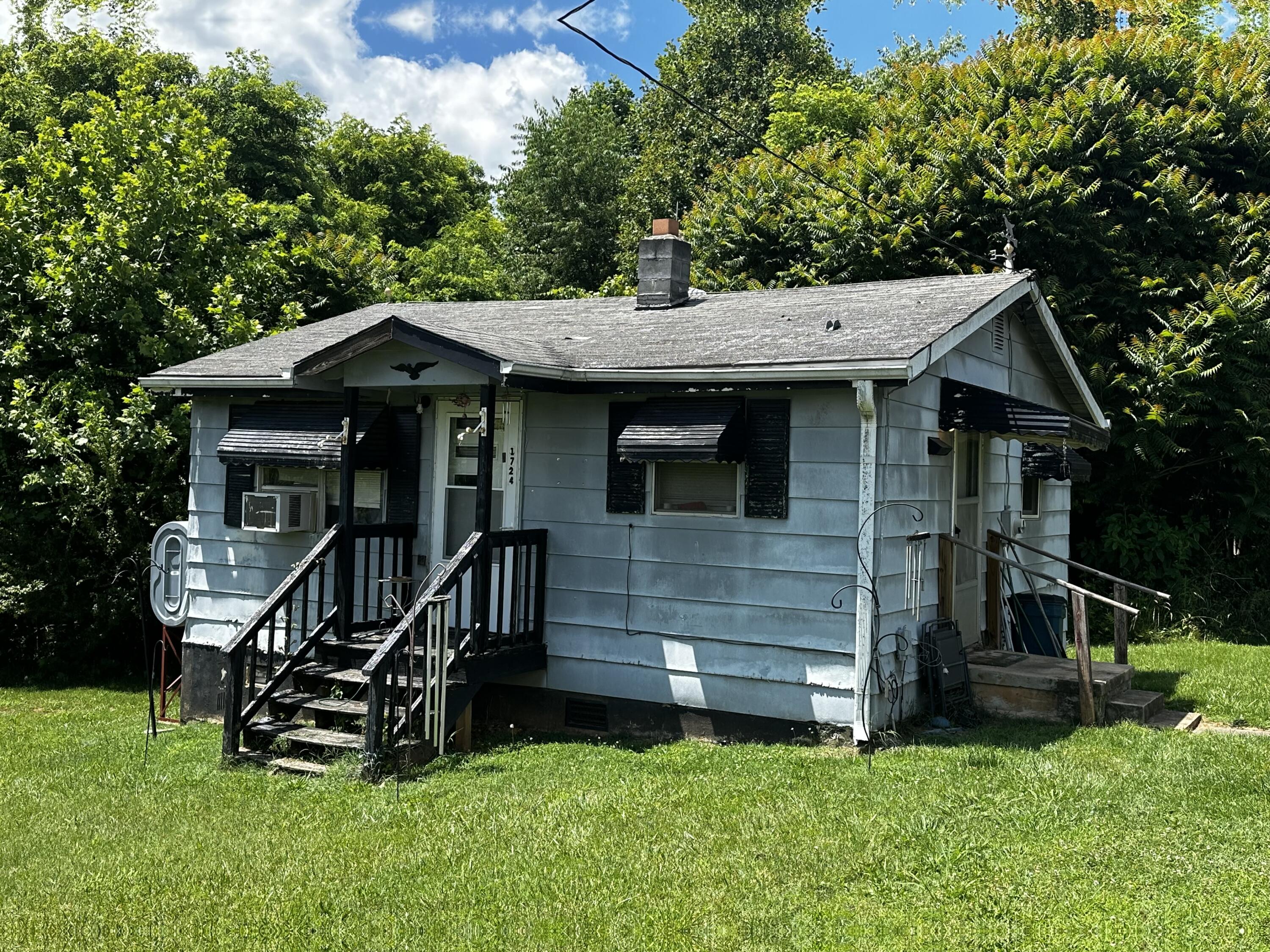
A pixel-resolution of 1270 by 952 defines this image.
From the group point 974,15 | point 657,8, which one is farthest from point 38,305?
point 974,15

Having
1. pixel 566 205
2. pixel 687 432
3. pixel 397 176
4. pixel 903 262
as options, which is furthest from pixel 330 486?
pixel 397 176

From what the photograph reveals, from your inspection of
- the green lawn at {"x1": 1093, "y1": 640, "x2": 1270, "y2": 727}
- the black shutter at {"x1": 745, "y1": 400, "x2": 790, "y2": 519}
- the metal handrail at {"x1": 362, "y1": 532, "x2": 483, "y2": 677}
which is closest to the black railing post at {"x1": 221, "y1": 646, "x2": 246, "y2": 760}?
the metal handrail at {"x1": 362, "y1": 532, "x2": 483, "y2": 677}

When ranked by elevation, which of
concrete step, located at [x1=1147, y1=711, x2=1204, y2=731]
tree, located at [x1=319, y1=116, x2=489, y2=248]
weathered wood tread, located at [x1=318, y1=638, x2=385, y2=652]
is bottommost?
concrete step, located at [x1=1147, y1=711, x2=1204, y2=731]

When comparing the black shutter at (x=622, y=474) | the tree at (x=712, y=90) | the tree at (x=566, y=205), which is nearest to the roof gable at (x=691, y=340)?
the black shutter at (x=622, y=474)

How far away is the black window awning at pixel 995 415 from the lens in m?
8.95

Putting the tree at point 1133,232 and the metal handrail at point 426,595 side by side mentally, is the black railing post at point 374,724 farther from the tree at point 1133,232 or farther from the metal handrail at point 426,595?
the tree at point 1133,232

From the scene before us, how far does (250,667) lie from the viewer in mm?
8742

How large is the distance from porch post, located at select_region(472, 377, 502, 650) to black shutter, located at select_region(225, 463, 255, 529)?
3262 mm

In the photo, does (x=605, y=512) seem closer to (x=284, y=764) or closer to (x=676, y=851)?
(x=284, y=764)

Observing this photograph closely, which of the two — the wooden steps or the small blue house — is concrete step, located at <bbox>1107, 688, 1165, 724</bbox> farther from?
the wooden steps

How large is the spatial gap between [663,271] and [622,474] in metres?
3.40

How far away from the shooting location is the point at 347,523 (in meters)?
9.25

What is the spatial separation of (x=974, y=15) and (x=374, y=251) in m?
16.6

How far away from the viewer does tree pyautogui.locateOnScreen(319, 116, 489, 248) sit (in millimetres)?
33812
